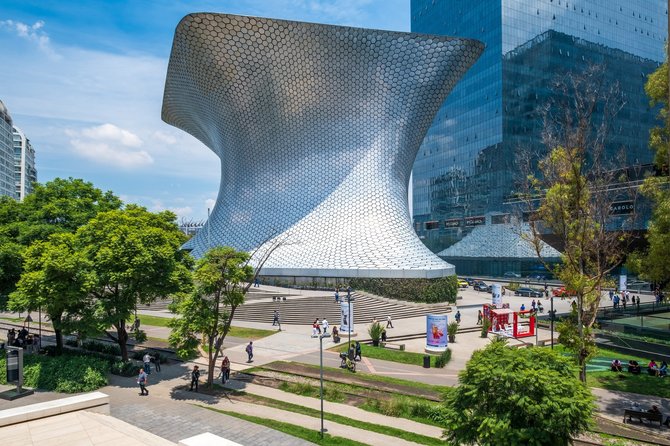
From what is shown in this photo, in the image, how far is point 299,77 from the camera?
42.0 m

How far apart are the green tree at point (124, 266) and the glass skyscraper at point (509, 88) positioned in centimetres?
6121

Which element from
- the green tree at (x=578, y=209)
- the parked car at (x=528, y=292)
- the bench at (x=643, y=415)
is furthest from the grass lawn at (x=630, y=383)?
the parked car at (x=528, y=292)

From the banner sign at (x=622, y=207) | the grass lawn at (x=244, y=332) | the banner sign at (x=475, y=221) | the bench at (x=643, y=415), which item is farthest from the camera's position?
the banner sign at (x=475, y=221)

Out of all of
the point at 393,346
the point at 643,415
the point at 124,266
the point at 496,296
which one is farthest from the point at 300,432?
the point at 496,296

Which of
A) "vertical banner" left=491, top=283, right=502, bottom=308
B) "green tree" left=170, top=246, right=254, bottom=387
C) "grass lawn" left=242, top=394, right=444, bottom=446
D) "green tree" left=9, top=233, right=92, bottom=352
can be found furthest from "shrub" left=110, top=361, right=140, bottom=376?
"vertical banner" left=491, top=283, right=502, bottom=308

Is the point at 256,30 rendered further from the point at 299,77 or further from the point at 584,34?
the point at 584,34

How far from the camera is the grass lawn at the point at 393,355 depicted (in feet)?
73.6

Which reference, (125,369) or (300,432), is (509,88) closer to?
(125,369)

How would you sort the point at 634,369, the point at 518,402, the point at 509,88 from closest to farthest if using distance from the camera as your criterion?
the point at 518,402 < the point at 634,369 < the point at 509,88

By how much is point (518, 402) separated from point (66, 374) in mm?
16950

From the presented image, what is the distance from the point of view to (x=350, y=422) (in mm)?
14797

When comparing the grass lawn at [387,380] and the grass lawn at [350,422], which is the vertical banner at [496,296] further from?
the grass lawn at [350,422]

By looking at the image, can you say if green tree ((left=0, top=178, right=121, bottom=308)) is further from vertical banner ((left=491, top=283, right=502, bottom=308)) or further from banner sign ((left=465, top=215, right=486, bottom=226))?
banner sign ((left=465, top=215, right=486, bottom=226))

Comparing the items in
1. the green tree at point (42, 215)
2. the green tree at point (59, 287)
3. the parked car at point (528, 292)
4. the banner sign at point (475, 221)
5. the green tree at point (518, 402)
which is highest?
the banner sign at point (475, 221)
